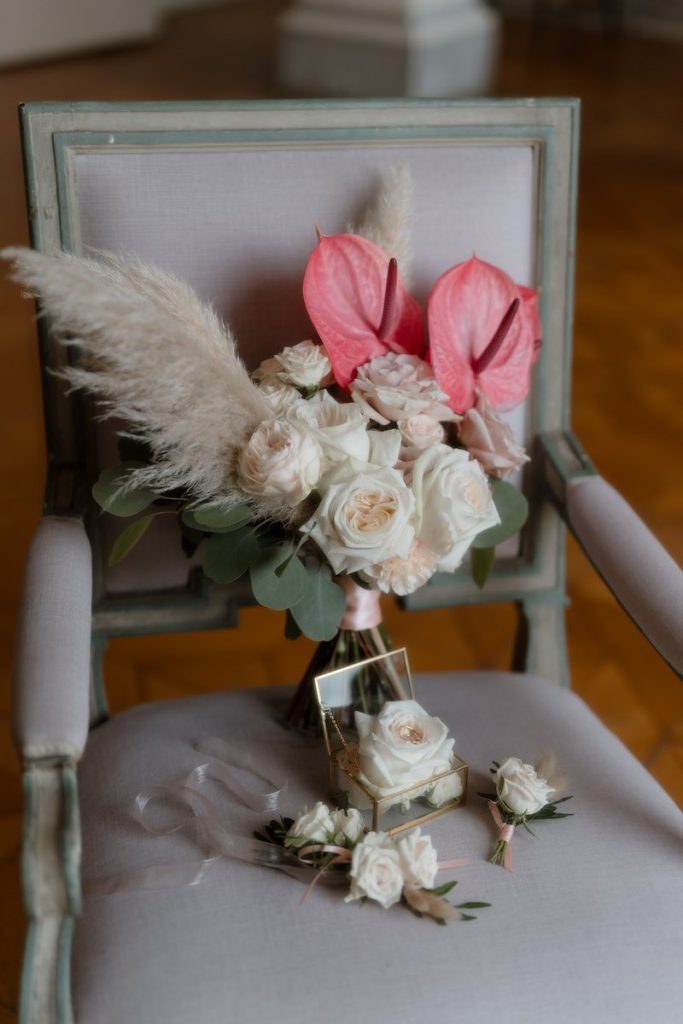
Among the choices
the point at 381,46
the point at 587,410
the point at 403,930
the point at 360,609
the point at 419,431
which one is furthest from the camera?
the point at 381,46

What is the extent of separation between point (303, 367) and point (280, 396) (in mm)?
45

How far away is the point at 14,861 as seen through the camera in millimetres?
1561

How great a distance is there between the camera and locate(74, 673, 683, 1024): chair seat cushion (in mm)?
818

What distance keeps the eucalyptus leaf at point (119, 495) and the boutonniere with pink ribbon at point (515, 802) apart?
0.37 m

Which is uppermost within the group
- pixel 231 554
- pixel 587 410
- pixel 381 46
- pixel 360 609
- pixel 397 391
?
pixel 381 46

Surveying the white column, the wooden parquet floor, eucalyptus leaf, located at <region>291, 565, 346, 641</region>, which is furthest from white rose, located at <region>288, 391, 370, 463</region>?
the white column

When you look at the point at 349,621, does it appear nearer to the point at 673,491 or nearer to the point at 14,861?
the point at 14,861

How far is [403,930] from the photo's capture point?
2.83 feet

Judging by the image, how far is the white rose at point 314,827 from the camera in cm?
91

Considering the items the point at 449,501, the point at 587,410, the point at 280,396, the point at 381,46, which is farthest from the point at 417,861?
the point at 381,46

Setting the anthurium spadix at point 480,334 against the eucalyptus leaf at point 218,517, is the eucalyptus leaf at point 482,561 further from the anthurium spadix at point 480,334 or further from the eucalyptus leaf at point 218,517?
the eucalyptus leaf at point 218,517

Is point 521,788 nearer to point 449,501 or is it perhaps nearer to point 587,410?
point 449,501

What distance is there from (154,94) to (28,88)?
22.6 inches

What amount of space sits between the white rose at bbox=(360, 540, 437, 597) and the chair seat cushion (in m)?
0.19
